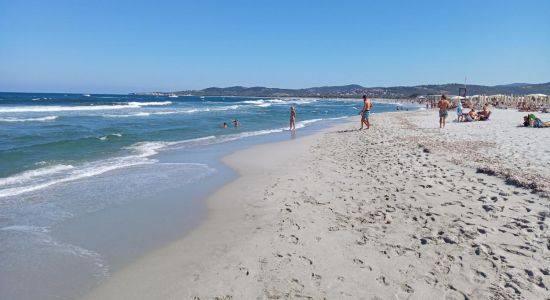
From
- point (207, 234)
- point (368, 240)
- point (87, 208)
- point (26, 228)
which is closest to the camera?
point (368, 240)

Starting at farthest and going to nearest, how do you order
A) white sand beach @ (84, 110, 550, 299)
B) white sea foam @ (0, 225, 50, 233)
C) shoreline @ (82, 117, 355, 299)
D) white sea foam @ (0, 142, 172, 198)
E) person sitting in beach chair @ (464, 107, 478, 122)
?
person sitting in beach chair @ (464, 107, 478, 122), white sea foam @ (0, 142, 172, 198), white sea foam @ (0, 225, 50, 233), shoreline @ (82, 117, 355, 299), white sand beach @ (84, 110, 550, 299)

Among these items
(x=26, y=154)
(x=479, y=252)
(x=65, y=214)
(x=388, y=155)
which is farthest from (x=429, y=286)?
(x=26, y=154)

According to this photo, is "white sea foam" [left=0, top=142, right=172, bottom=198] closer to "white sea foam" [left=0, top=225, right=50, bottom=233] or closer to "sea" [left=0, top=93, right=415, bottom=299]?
"sea" [left=0, top=93, right=415, bottom=299]

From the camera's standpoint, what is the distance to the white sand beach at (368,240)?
12.7ft

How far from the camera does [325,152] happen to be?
508 inches

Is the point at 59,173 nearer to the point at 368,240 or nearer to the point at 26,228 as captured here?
the point at 26,228

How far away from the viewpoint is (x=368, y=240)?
16.2ft

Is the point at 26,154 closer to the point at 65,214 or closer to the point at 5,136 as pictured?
the point at 5,136

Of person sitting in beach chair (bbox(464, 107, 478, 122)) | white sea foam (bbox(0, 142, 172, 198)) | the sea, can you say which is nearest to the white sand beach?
the sea

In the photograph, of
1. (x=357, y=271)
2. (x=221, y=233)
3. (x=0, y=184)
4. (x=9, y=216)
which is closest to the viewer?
(x=357, y=271)

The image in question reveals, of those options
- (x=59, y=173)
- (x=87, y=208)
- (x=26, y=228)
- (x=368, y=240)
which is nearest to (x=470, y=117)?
(x=368, y=240)

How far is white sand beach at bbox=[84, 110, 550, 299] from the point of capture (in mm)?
3861

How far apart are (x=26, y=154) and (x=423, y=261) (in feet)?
43.3

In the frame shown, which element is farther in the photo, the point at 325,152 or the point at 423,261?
the point at 325,152
